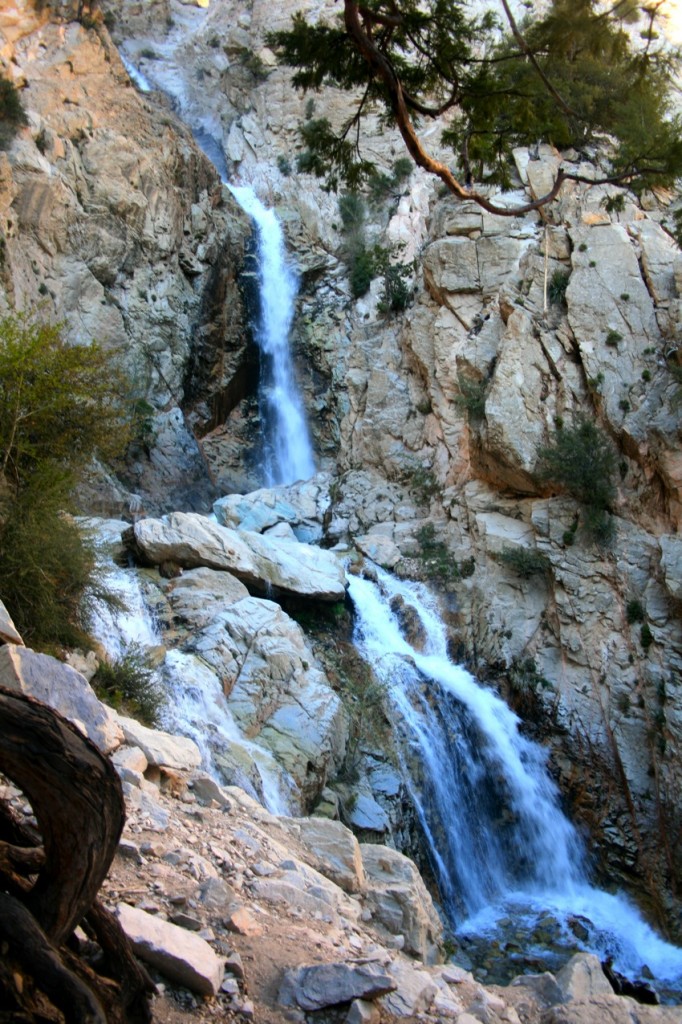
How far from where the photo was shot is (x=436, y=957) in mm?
6750

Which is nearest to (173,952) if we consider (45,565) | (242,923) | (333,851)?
(242,923)

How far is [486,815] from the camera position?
42.6ft

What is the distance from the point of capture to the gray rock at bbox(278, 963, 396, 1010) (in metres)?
3.76

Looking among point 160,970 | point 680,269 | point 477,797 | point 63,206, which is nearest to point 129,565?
point 477,797

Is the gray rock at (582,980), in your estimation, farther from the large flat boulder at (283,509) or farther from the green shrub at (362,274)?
the green shrub at (362,274)

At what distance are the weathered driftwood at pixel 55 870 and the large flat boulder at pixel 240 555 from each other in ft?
35.5

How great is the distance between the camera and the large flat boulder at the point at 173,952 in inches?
141

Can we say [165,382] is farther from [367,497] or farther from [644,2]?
[644,2]

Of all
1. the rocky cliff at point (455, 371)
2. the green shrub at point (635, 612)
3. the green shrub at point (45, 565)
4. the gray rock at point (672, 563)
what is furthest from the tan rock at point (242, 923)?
the green shrub at point (635, 612)

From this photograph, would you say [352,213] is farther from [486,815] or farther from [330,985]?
[330,985]

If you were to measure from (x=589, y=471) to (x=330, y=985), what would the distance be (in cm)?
1346

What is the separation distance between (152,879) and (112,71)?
26322 mm

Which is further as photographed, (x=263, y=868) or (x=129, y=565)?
(x=129, y=565)

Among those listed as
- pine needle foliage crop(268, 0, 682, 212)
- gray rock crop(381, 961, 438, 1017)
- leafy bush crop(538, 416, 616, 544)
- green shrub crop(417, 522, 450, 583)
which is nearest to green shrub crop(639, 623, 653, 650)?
leafy bush crop(538, 416, 616, 544)
